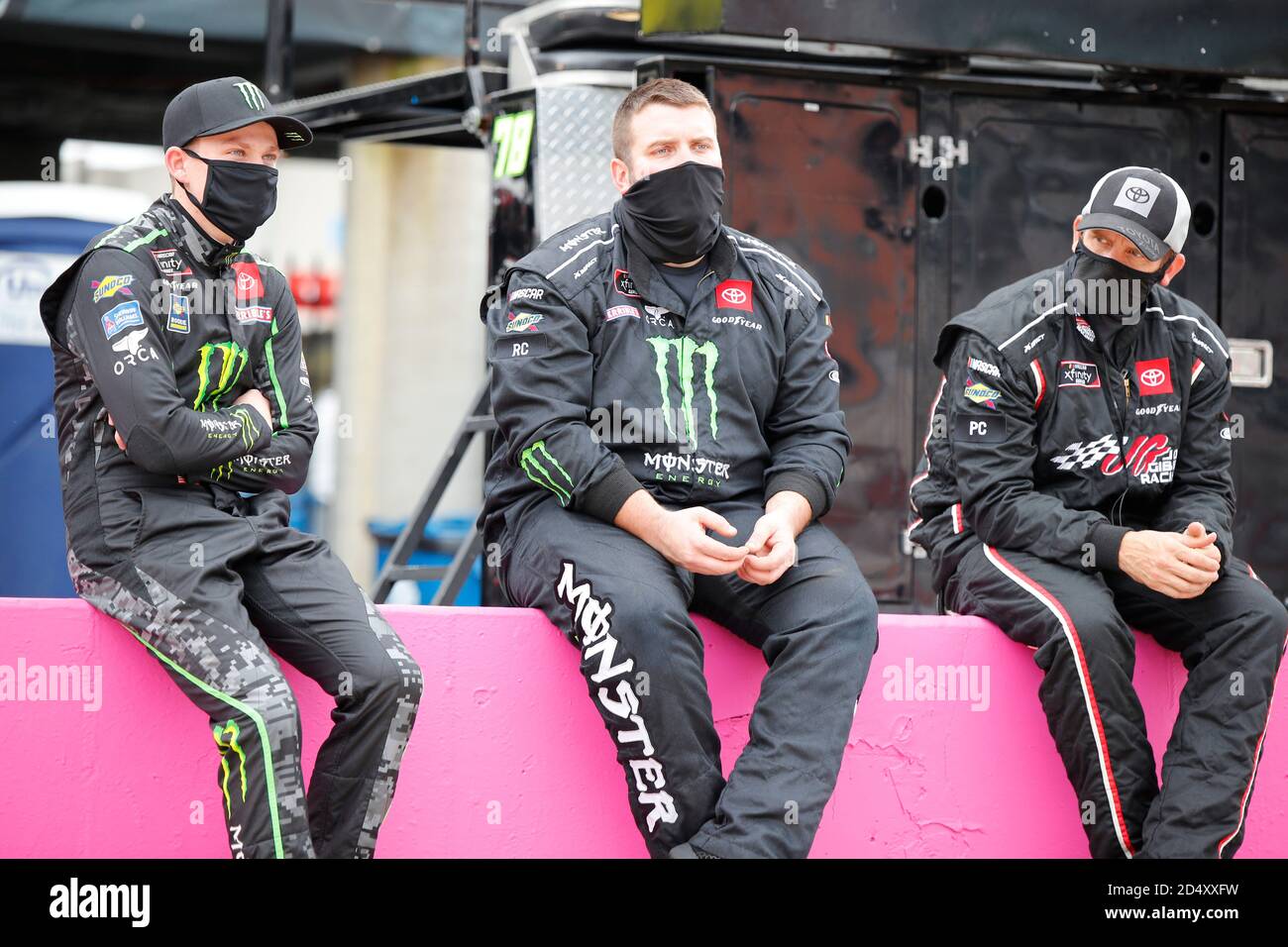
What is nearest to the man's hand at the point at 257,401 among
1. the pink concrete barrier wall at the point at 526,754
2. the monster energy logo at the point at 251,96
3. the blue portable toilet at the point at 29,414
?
the pink concrete barrier wall at the point at 526,754

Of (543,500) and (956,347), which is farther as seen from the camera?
(956,347)

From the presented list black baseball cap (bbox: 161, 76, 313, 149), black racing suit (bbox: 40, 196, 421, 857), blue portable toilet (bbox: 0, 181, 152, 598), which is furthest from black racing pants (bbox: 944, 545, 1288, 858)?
blue portable toilet (bbox: 0, 181, 152, 598)

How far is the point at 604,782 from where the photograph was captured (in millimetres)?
4105

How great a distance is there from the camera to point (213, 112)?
3928 millimetres

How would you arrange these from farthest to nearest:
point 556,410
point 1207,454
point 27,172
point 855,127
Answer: point 27,172
point 855,127
point 1207,454
point 556,410

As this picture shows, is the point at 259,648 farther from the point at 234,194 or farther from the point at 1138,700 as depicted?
the point at 1138,700

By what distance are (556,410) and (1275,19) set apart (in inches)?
145

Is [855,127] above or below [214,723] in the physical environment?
above

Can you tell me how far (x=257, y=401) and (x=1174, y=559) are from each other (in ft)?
7.55

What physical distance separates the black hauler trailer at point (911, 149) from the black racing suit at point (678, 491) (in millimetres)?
1540

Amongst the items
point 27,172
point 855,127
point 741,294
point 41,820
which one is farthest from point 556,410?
point 27,172

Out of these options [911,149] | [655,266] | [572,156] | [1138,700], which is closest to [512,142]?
[572,156]

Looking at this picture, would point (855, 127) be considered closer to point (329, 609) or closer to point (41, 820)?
point (329, 609)

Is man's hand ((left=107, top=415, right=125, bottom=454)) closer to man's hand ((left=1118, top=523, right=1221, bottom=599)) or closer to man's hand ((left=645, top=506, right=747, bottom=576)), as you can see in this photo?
man's hand ((left=645, top=506, right=747, bottom=576))
